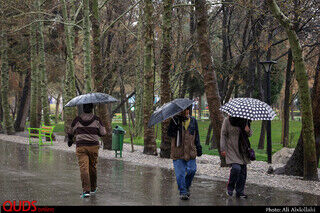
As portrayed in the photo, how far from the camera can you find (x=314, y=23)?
55.0 ft

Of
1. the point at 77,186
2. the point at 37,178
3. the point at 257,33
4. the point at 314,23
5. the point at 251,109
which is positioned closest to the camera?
the point at 251,109

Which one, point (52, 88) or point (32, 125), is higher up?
point (52, 88)

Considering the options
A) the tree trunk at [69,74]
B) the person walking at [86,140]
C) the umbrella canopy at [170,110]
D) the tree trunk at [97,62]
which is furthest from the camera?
the tree trunk at [69,74]

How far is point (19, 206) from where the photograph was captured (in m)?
7.45

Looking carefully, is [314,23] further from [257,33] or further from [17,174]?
[17,174]

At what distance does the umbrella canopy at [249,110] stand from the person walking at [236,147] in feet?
0.85

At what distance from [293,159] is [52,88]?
53089mm

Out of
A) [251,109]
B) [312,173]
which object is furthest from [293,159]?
[251,109]

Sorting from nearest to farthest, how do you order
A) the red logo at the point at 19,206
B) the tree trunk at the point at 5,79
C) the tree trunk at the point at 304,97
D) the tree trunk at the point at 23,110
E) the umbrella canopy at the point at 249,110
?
the red logo at the point at 19,206, the umbrella canopy at the point at 249,110, the tree trunk at the point at 304,97, the tree trunk at the point at 5,79, the tree trunk at the point at 23,110

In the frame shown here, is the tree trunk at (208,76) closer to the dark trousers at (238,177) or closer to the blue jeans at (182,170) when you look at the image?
the dark trousers at (238,177)

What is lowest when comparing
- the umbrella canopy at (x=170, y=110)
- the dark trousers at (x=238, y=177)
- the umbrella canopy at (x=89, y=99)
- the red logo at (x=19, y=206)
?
the red logo at (x=19, y=206)

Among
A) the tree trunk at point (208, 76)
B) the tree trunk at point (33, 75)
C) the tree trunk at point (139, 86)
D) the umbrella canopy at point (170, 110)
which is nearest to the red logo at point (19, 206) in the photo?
the umbrella canopy at point (170, 110)

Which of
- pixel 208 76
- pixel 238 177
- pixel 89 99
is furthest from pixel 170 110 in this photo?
pixel 208 76

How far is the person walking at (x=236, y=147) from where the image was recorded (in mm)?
8219
